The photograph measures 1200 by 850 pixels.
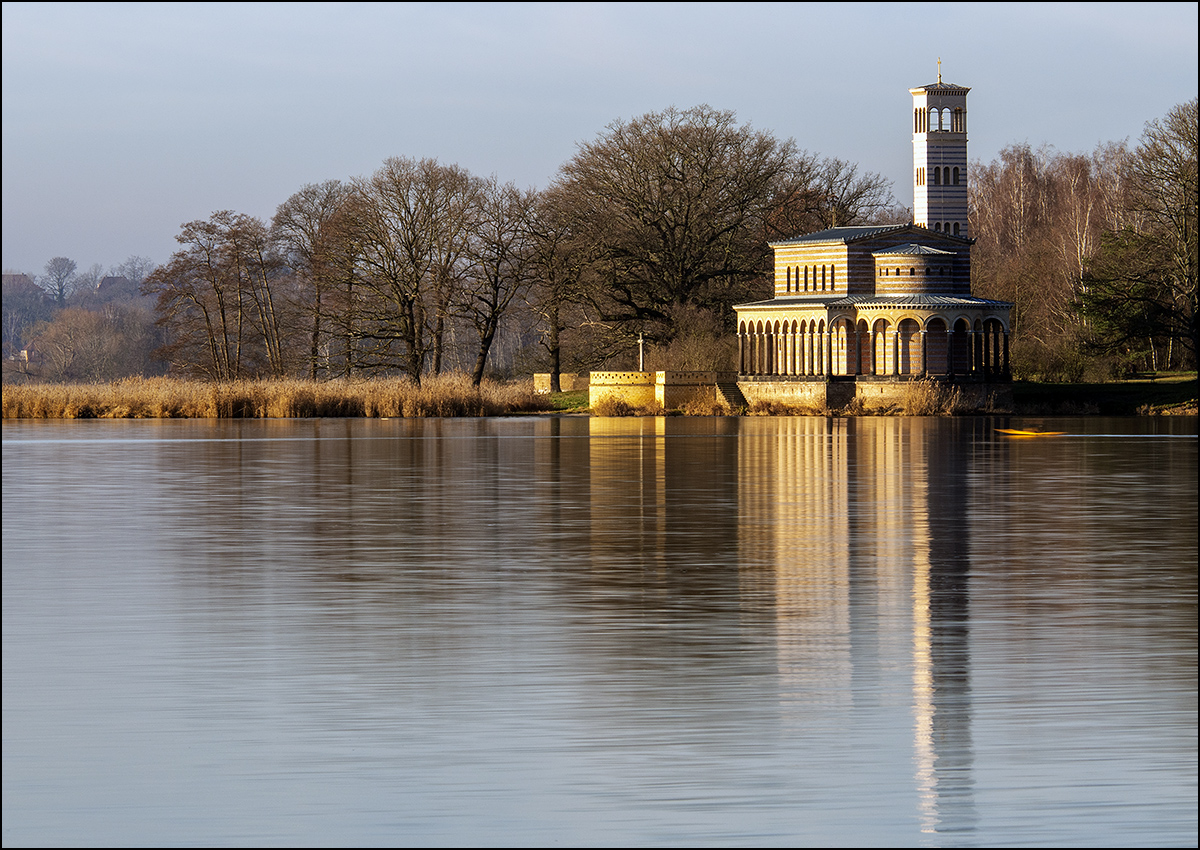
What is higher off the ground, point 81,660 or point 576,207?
point 576,207

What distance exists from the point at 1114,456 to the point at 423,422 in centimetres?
3055

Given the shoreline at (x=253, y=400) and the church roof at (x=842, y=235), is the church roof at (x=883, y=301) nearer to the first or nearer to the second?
the church roof at (x=842, y=235)

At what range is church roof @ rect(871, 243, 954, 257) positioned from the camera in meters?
81.1

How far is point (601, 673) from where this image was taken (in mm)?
10414

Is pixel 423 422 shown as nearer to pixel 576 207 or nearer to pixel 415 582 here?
pixel 576 207

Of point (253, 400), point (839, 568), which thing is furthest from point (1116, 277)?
point (839, 568)

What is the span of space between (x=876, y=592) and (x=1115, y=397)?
62997mm

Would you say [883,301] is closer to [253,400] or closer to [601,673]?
[253,400]

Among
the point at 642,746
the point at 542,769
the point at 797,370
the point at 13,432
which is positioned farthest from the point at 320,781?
the point at 797,370

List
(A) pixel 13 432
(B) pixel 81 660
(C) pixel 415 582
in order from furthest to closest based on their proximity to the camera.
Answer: (A) pixel 13 432 < (C) pixel 415 582 < (B) pixel 81 660

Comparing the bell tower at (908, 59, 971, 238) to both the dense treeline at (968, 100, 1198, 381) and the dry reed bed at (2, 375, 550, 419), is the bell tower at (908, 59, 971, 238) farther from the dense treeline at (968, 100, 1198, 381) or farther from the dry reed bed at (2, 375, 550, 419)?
the dry reed bed at (2, 375, 550, 419)

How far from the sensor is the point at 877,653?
36.6 feet

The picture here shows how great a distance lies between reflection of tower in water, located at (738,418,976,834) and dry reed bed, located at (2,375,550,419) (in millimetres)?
31858

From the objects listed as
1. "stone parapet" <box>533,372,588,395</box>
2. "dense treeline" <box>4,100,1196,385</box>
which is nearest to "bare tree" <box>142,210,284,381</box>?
"dense treeline" <box>4,100,1196,385</box>
